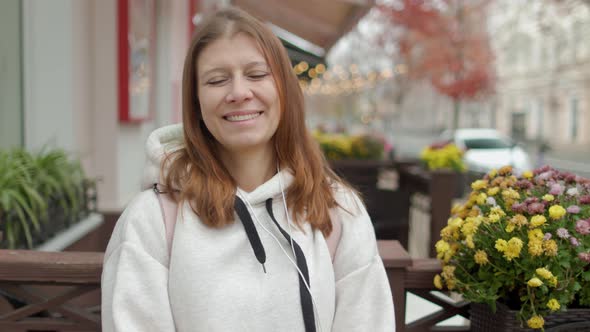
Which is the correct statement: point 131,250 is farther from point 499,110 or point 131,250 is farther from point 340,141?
point 499,110

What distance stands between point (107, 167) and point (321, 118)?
2723 inches

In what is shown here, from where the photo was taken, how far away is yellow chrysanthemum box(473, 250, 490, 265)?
1.84 metres

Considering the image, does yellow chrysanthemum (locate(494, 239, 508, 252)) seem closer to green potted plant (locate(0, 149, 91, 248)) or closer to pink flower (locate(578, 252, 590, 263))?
pink flower (locate(578, 252, 590, 263))

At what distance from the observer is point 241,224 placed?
1576 mm

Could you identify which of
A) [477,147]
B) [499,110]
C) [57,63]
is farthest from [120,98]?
[499,110]

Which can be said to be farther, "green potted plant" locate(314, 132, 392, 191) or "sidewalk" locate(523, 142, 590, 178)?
"sidewalk" locate(523, 142, 590, 178)

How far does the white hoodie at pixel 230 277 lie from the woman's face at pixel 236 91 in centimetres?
16

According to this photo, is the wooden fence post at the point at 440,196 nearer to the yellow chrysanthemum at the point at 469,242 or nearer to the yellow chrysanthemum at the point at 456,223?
the yellow chrysanthemum at the point at 456,223

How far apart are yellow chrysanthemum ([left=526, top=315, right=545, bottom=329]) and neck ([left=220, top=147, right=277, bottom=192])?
906 mm

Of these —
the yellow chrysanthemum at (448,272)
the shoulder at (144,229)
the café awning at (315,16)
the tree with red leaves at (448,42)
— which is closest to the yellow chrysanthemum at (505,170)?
the yellow chrysanthemum at (448,272)

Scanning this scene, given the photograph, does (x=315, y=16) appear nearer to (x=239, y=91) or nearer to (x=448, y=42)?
(x=239, y=91)

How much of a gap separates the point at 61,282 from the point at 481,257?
1.38 meters

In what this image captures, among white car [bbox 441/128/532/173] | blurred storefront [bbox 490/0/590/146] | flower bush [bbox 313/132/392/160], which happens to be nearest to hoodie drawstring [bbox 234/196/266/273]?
flower bush [bbox 313/132/392/160]

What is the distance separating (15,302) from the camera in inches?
82.9
